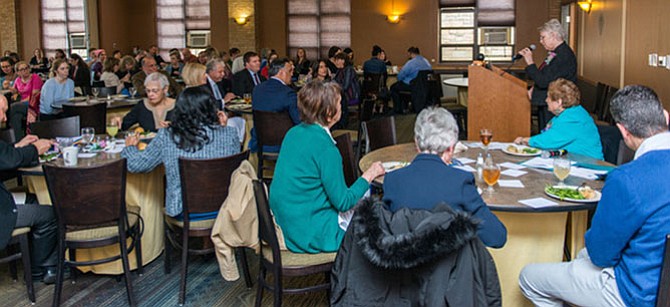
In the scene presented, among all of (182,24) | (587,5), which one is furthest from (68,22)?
(587,5)

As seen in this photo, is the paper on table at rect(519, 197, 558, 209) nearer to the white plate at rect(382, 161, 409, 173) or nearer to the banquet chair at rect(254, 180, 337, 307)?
the white plate at rect(382, 161, 409, 173)

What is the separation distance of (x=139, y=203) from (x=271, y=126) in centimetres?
184

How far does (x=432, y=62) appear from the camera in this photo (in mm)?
16062

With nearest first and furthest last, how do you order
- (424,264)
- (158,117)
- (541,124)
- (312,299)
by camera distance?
1. (424,264)
2. (312,299)
3. (158,117)
4. (541,124)

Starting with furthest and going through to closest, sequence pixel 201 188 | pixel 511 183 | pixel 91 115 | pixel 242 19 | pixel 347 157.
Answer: pixel 242 19
pixel 91 115
pixel 347 157
pixel 201 188
pixel 511 183

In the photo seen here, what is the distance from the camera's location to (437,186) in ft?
7.70

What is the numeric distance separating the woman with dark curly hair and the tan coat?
0.52m

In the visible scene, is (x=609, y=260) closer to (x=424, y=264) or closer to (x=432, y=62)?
(x=424, y=264)

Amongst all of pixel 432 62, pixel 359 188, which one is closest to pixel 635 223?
pixel 359 188

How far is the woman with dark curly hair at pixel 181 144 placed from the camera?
155 inches

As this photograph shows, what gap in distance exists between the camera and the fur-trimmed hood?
→ 6.86ft

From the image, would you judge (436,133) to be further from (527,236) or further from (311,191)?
(527,236)

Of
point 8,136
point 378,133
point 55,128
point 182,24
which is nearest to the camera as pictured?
point 8,136

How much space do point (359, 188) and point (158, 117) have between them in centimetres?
267
